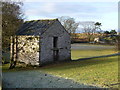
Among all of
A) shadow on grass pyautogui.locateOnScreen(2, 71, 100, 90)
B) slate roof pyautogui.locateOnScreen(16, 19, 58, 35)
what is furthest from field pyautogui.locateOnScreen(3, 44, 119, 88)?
slate roof pyautogui.locateOnScreen(16, 19, 58, 35)

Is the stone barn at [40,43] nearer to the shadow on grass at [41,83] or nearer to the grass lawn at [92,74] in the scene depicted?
the grass lawn at [92,74]

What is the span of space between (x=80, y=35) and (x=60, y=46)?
168 ft

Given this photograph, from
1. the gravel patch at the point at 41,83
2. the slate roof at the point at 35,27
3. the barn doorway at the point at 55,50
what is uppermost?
the slate roof at the point at 35,27

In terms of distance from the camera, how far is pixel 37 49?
70.9 feet

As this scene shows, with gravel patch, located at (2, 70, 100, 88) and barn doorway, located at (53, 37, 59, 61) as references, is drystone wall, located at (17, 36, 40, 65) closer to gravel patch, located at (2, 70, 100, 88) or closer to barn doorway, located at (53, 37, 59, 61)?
barn doorway, located at (53, 37, 59, 61)

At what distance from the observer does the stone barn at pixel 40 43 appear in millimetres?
21812

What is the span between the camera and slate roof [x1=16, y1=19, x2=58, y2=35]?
75.2 ft

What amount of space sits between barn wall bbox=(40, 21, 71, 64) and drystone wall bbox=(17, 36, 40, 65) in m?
0.75

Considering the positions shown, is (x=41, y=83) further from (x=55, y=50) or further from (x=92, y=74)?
(x=55, y=50)

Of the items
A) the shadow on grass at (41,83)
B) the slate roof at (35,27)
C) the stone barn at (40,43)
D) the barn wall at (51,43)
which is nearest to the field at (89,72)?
the shadow on grass at (41,83)

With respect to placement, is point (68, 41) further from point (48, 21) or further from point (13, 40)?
point (13, 40)

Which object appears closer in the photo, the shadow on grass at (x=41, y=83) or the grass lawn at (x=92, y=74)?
the shadow on grass at (x=41, y=83)

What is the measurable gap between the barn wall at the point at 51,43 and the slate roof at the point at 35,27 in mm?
624

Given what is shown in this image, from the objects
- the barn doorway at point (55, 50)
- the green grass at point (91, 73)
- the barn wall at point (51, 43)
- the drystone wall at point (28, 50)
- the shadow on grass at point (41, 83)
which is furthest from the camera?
the barn doorway at point (55, 50)
